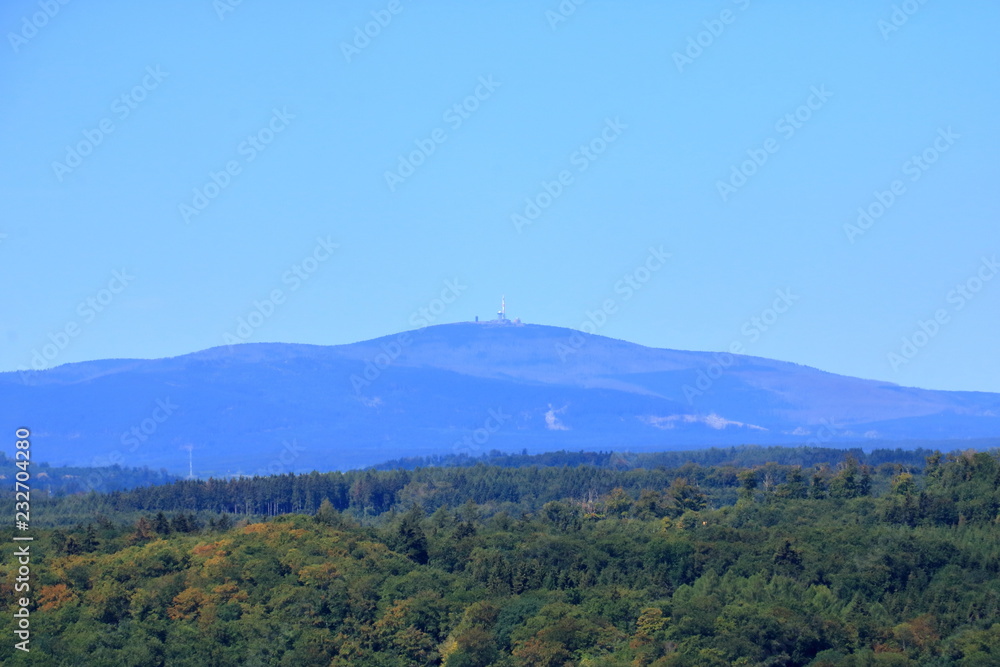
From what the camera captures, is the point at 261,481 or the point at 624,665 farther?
the point at 261,481

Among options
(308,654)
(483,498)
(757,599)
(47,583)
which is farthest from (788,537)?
(483,498)

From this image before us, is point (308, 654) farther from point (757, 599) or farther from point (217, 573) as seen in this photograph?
point (757, 599)

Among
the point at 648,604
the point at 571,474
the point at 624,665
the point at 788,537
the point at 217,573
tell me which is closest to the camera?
the point at 624,665

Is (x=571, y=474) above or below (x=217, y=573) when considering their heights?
above

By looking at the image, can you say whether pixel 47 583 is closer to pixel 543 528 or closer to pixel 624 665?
pixel 624 665

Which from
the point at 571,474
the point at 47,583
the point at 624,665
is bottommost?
the point at 624,665

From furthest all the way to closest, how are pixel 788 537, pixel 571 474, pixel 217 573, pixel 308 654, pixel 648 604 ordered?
1. pixel 571 474
2. pixel 788 537
3. pixel 217 573
4. pixel 648 604
5. pixel 308 654
